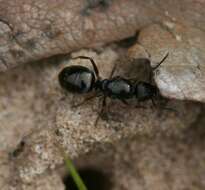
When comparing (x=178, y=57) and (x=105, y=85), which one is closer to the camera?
(x=178, y=57)

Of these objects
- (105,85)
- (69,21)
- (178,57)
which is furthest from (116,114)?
(69,21)

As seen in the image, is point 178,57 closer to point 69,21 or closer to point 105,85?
point 105,85

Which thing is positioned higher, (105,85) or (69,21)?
(69,21)

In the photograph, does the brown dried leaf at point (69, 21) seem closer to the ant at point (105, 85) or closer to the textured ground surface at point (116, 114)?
the textured ground surface at point (116, 114)

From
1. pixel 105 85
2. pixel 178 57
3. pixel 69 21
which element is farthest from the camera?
pixel 105 85

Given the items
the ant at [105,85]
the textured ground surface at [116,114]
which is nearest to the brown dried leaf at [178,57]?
the textured ground surface at [116,114]

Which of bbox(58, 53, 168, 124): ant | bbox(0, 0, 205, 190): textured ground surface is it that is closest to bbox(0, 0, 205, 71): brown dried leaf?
bbox(0, 0, 205, 190): textured ground surface

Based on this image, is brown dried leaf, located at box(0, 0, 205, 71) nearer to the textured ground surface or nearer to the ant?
the textured ground surface

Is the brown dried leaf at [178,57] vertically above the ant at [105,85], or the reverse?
the brown dried leaf at [178,57]
